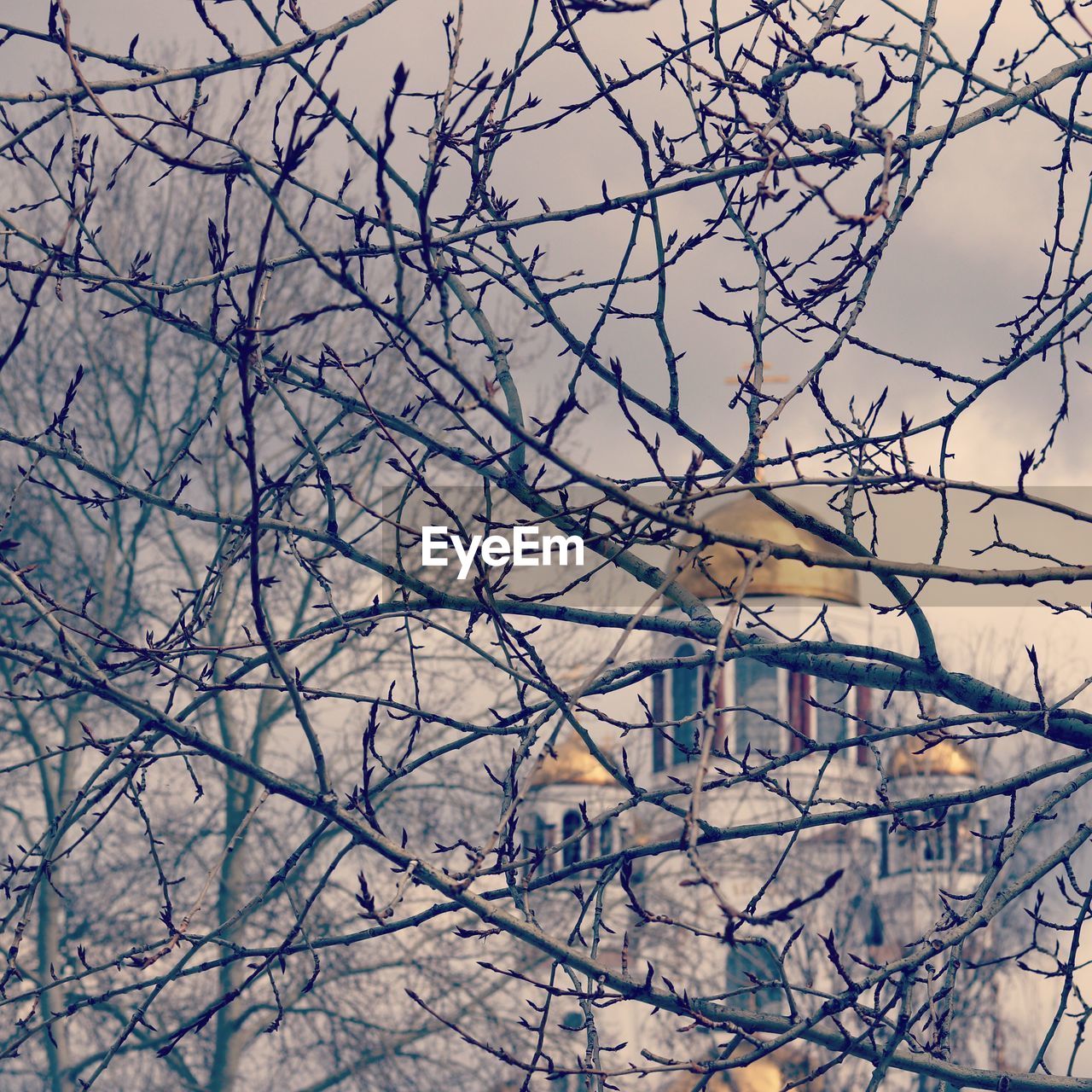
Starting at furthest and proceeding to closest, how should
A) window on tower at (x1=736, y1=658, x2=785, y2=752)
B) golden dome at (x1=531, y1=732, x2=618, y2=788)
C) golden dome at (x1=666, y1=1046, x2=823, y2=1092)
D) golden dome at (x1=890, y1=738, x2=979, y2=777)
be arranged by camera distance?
window on tower at (x1=736, y1=658, x2=785, y2=752) < golden dome at (x1=531, y1=732, x2=618, y2=788) < golden dome at (x1=890, y1=738, x2=979, y2=777) < golden dome at (x1=666, y1=1046, x2=823, y2=1092)

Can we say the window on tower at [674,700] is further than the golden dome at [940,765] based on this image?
Yes

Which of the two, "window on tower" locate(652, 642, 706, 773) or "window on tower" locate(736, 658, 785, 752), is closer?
"window on tower" locate(736, 658, 785, 752)

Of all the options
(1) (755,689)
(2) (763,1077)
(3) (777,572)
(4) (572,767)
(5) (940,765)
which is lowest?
(2) (763,1077)

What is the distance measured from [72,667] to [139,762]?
69 centimetres

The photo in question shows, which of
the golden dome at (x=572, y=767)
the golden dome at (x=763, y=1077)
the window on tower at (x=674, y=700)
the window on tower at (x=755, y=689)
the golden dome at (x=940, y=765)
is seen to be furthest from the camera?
the window on tower at (x=674, y=700)

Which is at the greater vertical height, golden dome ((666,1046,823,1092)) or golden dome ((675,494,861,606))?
golden dome ((675,494,861,606))

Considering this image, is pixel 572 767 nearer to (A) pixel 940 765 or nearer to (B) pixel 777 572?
(B) pixel 777 572

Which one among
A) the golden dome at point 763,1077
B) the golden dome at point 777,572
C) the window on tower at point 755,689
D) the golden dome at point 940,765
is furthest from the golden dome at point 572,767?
the golden dome at point 763,1077

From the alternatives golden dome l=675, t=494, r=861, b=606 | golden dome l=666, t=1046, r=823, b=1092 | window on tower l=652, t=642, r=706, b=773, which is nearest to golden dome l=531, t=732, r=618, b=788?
window on tower l=652, t=642, r=706, b=773

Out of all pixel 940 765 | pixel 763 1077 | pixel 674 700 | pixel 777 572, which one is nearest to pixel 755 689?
pixel 674 700

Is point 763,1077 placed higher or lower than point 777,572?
lower

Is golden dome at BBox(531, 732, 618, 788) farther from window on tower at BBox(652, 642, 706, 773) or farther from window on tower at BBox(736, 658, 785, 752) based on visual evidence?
window on tower at BBox(736, 658, 785, 752)

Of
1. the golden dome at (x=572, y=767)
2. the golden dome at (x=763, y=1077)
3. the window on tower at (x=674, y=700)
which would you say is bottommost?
the golden dome at (x=763, y=1077)

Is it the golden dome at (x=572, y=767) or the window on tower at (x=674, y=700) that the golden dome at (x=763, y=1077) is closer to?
the golden dome at (x=572, y=767)
